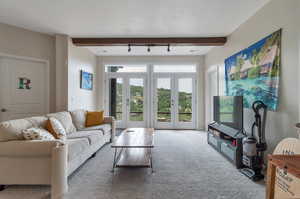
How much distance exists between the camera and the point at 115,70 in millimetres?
6043

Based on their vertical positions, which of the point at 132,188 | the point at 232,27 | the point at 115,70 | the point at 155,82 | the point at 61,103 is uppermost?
the point at 232,27

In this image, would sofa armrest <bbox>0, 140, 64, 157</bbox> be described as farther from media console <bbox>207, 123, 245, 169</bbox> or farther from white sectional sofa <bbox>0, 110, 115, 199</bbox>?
media console <bbox>207, 123, 245, 169</bbox>

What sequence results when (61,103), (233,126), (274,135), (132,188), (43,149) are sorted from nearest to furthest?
1. (43,149)
2. (132,188)
3. (274,135)
4. (233,126)
5. (61,103)

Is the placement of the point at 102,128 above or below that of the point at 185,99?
below

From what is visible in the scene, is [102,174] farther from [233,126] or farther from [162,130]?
[162,130]

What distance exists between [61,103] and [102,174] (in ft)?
7.78

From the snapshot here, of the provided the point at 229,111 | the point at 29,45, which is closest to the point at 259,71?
the point at 229,111

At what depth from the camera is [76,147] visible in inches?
97.7

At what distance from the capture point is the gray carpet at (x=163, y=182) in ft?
6.55

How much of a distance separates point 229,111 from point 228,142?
59 centimetres

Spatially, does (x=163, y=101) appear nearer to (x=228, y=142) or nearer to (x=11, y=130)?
(x=228, y=142)

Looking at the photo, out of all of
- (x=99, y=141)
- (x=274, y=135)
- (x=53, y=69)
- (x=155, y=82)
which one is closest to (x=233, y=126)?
(x=274, y=135)

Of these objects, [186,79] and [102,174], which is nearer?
[102,174]

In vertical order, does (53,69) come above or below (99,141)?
above
